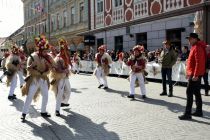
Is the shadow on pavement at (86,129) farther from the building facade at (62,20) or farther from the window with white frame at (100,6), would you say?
→ the building facade at (62,20)

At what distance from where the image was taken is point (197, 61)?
318 inches

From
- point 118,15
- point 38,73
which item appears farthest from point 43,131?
point 118,15

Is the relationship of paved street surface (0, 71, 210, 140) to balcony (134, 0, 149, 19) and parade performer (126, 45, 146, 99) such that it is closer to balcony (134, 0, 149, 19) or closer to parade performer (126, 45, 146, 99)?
parade performer (126, 45, 146, 99)

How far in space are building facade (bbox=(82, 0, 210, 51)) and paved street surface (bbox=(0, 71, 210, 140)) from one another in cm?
741

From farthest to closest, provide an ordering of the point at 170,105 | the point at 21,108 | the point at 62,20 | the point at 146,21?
the point at 62,20 → the point at 146,21 → the point at 21,108 → the point at 170,105

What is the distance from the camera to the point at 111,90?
14.1m

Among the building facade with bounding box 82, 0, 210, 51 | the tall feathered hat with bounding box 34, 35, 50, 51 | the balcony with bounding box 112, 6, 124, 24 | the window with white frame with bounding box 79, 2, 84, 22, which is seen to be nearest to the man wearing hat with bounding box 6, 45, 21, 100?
the tall feathered hat with bounding box 34, 35, 50, 51

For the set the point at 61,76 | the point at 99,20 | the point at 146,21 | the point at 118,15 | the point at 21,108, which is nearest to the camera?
the point at 61,76

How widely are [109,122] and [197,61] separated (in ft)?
7.33

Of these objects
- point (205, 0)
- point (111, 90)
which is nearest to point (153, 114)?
point (111, 90)

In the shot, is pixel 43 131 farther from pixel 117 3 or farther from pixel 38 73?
pixel 117 3

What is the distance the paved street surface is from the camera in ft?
22.6

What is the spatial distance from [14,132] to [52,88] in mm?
2286

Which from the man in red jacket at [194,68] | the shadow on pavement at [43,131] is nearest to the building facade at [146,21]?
the man in red jacket at [194,68]
